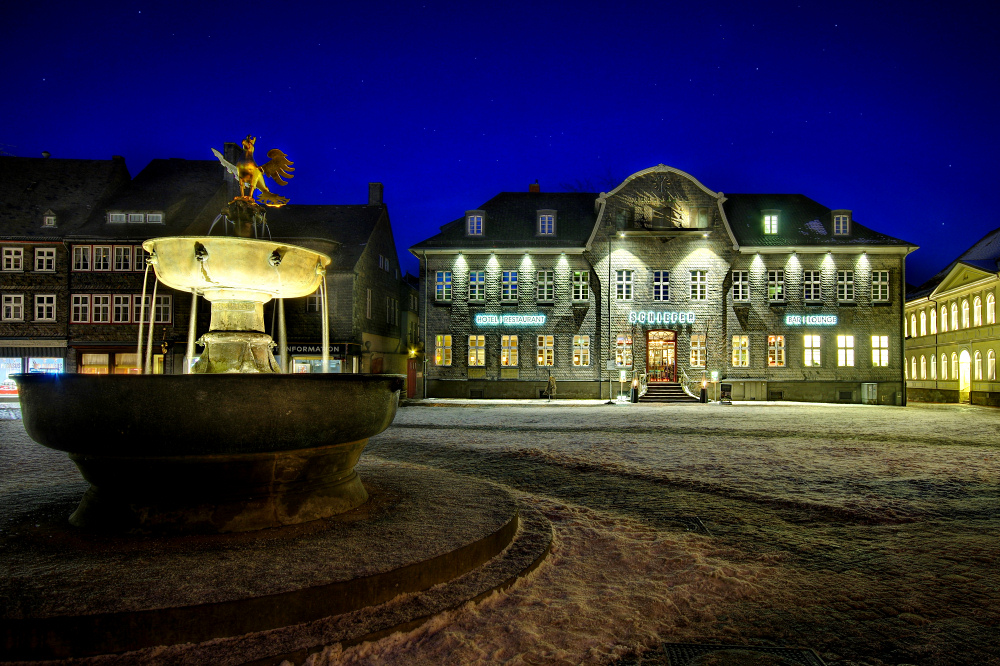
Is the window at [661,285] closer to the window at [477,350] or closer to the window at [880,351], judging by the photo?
the window at [477,350]

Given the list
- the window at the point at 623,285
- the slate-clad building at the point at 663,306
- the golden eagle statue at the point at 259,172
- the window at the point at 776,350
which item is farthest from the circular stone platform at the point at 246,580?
the window at the point at 776,350

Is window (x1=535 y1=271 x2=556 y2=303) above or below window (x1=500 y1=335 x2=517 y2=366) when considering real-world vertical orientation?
above

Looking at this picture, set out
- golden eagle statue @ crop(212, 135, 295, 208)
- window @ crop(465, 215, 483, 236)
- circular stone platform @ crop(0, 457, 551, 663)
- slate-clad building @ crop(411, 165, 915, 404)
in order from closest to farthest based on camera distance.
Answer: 1. circular stone platform @ crop(0, 457, 551, 663)
2. golden eagle statue @ crop(212, 135, 295, 208)
3. slate-clad building @ crop(411, 165, 915, 404)
4. window @ crop(465, 215, 483, 236)

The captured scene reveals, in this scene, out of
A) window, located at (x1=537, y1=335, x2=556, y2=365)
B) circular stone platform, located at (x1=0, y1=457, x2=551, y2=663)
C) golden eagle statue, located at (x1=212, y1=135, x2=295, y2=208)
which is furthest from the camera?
window, located at (x1=537, y1=335, x2=556, y2=365)

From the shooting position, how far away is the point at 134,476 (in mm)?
5078

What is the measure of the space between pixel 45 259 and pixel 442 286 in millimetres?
23228

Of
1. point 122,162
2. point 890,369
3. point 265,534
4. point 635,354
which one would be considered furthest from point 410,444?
point 122,162

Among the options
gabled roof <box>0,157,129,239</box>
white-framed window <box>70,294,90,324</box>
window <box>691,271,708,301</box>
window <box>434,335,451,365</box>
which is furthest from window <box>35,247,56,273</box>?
window <box>691,271,708,301</box>

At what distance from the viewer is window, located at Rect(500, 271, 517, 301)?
114 feet

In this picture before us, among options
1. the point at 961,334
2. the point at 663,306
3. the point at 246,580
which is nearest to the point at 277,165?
the point at 246,580

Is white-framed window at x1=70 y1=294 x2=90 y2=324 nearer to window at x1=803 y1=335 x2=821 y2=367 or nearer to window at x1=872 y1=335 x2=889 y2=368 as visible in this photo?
window at x1=803 y1=335 x2=821 y2=367

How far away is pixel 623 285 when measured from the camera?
34.5 metres

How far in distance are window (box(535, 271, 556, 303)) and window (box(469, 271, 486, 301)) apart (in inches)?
123

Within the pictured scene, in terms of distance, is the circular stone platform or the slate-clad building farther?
the slate-clad building
